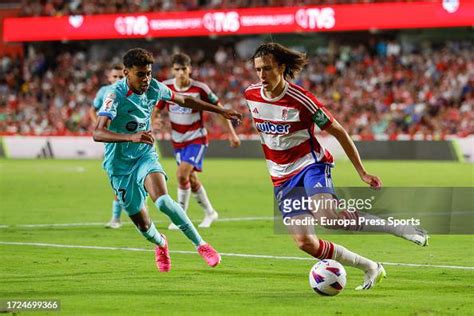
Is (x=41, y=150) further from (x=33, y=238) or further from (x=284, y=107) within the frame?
(x=284, y=107)

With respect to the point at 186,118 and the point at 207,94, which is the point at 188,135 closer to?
the point at 186,118

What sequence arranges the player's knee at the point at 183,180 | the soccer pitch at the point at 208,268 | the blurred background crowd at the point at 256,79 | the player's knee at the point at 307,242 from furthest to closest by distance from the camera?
1. the blurred background crowd at the point at 256,79
2. the player's knee at the point at 183,180
3. the player's knee at the point at 307,242
4. the soccer pitch at the point at 208,268

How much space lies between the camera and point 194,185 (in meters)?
15.5

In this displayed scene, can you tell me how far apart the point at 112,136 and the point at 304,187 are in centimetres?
192

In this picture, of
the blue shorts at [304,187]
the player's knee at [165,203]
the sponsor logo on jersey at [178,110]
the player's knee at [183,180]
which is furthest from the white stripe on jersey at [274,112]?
the sponsor logo on jersey at [178,110]

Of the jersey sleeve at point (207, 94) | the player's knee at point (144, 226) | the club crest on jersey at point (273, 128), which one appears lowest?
the player's knee at point (144, 226)

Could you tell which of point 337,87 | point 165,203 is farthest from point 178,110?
point 337,87

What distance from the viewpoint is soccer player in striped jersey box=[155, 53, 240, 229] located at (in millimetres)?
15062

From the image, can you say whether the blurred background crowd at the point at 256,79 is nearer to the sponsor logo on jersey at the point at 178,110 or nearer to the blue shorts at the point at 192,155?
the sponsor logo on jersey at the point at 178,110

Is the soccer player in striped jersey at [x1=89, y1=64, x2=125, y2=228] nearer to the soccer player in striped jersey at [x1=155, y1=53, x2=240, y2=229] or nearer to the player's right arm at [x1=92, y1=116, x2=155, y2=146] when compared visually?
the soccer player in striped jersey at [x1=155, y1=53, x2=240, y2=229]

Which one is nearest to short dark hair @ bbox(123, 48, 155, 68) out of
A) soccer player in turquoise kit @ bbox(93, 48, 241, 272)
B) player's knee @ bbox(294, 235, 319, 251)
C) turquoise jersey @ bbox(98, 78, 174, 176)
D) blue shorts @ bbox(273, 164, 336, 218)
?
soccer player in turquoise kit @ bbox(93, 48, 241, 272)

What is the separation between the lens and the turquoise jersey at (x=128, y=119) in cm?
1023

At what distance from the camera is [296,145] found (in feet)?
29.6

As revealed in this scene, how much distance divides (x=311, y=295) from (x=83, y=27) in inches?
1614
